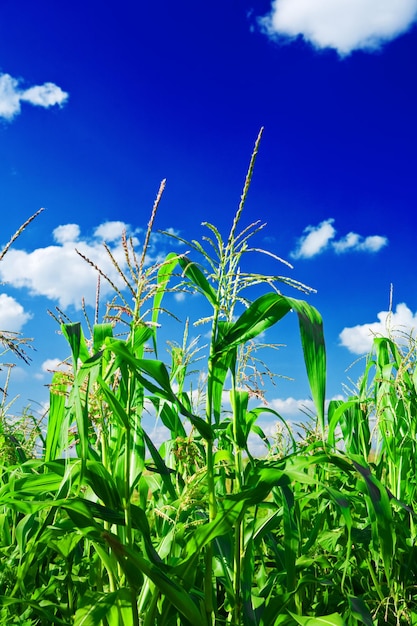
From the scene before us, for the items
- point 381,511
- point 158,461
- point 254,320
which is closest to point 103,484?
point 158,461

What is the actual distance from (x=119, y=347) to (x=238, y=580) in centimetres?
90

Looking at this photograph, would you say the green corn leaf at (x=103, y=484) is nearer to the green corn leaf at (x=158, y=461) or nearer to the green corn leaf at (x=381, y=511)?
the green corn leaf at (x=158, y=461)

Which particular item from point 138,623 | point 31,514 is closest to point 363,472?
point 138,623

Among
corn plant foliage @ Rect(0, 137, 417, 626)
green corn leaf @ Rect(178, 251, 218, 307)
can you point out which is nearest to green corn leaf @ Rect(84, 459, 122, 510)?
corn plant foliage @ Rect(0, 137, 417, 626)

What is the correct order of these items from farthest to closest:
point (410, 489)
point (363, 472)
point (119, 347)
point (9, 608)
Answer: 1. point (410, 489)
2. point (9, 608)
3. point (363, 472)
4. point (119, 347)

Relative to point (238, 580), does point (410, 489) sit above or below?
above

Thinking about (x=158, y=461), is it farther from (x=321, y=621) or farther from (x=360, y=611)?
(x=360, y=611)

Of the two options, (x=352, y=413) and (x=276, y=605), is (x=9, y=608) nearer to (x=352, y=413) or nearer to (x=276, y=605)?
(x=276, y=605)

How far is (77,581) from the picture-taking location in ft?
8.10

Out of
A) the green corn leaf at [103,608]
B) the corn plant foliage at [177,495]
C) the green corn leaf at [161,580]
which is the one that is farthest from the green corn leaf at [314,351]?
the green corn leaf at [103,608]

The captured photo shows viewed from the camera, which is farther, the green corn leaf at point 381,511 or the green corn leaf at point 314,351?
the green corn leaf at point 381,511

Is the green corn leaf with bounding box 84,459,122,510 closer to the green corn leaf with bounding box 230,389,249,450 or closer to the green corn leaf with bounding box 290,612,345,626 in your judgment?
the green corn leaf with bounding box 230,389,249,450

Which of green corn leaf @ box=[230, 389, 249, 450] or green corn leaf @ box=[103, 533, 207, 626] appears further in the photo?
green corn leaf @ box=[230, 389, 249, 450]

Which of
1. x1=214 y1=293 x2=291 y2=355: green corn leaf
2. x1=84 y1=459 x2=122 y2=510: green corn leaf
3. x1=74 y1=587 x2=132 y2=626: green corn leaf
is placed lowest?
x1=74 y1=587 x2=132 y2=626: green corn leaf
